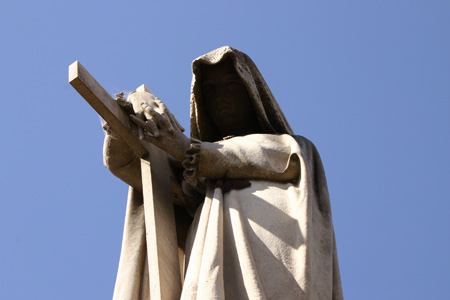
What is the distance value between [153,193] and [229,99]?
1.33 meters

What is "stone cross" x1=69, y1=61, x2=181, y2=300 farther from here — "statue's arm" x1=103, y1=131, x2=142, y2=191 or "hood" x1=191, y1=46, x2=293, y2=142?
"hood" x1=191, y1=46, x2=293, y2=142

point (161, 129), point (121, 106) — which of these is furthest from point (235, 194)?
point (121, 106)

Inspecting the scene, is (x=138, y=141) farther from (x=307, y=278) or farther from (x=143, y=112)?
(x=307, y=278)

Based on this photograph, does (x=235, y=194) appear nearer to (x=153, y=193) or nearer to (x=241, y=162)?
(x=241, y=162)

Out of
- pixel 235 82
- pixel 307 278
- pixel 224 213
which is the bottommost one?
pixel 307 278

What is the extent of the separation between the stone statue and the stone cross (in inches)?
6.2

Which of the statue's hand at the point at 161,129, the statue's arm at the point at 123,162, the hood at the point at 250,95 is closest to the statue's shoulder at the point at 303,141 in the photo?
the hood at the point at 250,95

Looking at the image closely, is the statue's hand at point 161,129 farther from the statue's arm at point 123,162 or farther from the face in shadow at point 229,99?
the face in shadow at point 229,99

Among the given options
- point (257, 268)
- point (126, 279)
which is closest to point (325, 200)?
point (257, 268)

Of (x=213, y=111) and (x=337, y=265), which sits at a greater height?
(x=213, y=111)

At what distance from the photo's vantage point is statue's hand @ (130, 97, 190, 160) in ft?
27.5

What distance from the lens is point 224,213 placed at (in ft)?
27.4

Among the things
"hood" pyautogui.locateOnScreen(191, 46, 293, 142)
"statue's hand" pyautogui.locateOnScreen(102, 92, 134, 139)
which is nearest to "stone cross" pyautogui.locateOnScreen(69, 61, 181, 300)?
"statue's hand" pyautogui.locateOnScreen(102, 92, 134, 139)

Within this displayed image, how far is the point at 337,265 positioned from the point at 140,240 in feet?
5.12
